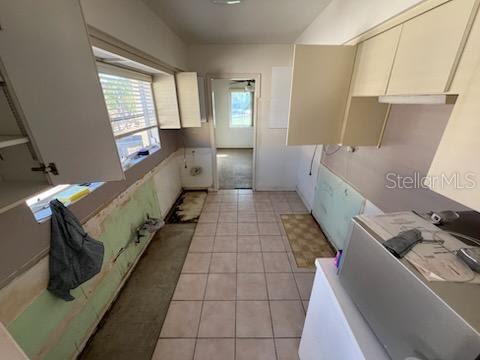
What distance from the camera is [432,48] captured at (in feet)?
2.61

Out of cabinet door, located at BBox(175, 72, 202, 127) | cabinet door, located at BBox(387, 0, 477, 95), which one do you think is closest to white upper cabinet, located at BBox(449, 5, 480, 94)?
cabinet door, located at BBox(387, 0, 477, 95)

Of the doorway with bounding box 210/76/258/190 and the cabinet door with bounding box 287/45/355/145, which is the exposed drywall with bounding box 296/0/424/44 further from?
the doorway with bounding box 210/76/258/190

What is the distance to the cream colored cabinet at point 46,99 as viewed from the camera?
0.73m

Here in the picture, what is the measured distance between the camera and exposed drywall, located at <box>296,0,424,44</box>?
4.05 ft

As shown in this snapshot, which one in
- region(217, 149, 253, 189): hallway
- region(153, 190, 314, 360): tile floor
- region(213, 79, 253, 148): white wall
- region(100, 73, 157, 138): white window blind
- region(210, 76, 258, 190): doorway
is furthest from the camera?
region(213, 79, 253, 148): white wall

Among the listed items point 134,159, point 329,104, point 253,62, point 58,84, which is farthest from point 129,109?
point 253,62

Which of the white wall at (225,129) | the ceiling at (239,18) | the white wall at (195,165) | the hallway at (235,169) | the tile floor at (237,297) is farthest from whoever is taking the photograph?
the white wall at (225,129)

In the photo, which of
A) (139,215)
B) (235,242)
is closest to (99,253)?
(139,215)

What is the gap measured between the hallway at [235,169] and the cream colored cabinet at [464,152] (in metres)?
3.48

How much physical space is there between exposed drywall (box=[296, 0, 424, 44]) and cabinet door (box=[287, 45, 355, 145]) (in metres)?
0.29

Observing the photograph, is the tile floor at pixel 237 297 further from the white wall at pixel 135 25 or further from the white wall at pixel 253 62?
the white wall at pixel 135 25

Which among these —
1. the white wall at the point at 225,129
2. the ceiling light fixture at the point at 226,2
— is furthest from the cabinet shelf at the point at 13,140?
the white wall at the point at 225,129

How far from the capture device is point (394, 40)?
99cm

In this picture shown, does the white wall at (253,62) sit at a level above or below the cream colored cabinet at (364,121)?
above
